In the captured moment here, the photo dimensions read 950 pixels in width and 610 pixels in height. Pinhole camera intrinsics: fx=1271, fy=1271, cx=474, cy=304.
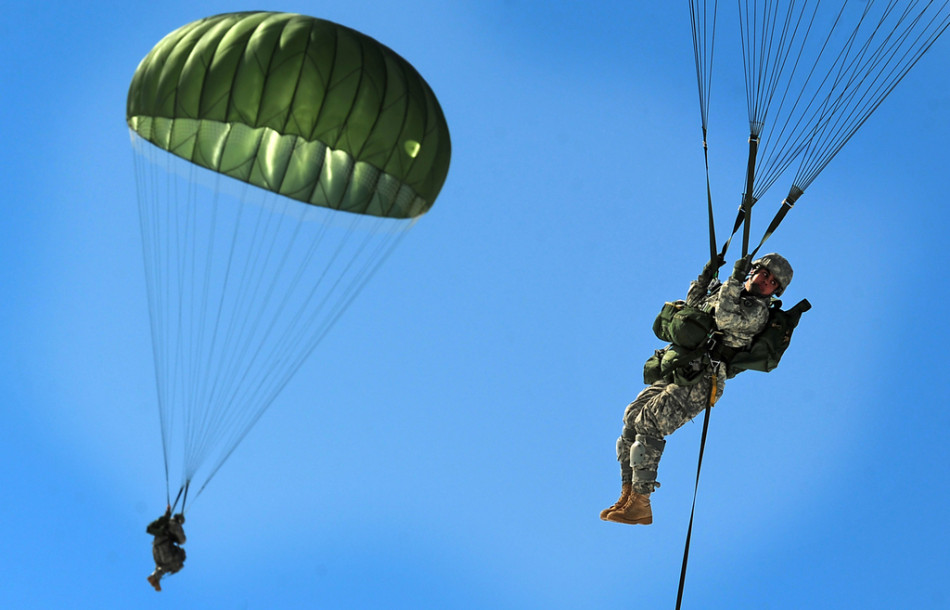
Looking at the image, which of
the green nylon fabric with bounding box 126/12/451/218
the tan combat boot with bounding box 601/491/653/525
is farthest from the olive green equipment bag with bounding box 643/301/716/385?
the green nylon fabric with bounding box 126/12/451/218

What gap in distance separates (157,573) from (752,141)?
34.1ft

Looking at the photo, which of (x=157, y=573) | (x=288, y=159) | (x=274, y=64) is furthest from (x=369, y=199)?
(x=157, y=573)

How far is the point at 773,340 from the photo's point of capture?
1596 centimetres

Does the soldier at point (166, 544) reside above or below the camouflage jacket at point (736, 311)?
below

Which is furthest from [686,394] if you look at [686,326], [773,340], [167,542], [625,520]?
[167,542]

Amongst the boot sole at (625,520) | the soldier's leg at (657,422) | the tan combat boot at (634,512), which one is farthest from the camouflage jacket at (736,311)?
the boot sole at (625,520)

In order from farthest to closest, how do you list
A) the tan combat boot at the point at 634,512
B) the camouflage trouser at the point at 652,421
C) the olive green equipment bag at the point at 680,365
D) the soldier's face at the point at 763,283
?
the tan combat boot at the point at 634,512, the camouflage trouser at the point at 652,421, the olive green equipment bag at the point at 680,365, the soldier's face at the point at 763,283

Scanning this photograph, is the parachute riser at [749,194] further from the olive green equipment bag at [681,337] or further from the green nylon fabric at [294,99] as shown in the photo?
the green nylon fabric at [294,99]

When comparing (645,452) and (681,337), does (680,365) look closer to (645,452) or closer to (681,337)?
(681,337)

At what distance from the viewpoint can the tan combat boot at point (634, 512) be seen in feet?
55.4

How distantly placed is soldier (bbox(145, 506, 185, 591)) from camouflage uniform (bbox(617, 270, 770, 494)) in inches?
261

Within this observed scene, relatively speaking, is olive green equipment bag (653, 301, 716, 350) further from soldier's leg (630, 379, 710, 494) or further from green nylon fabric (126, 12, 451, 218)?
green nylon fabric (126, 12, 451, 218)

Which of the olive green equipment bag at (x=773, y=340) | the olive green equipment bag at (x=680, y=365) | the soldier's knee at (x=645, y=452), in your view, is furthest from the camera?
the soldier's knee at (x=645, y=452)

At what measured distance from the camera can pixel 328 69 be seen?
1892 centimetres
